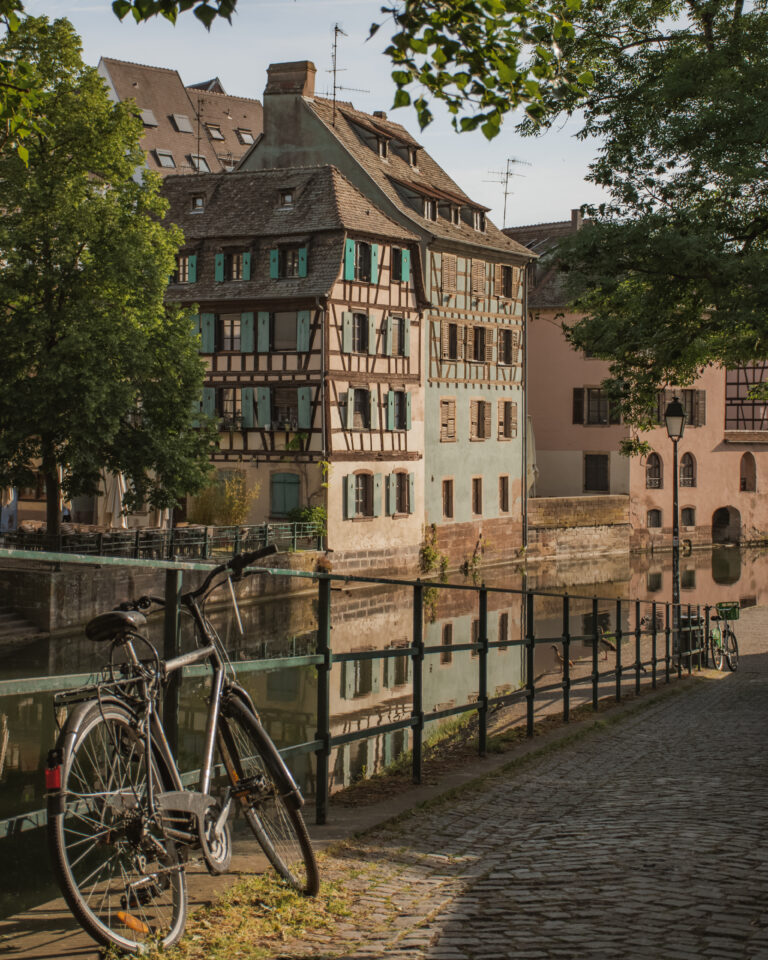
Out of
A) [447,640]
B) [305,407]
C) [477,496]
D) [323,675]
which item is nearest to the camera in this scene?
[323,675]

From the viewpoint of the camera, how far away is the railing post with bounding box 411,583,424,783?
6.45 metres

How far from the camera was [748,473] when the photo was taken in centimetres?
5706

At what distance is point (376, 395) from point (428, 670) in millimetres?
14743

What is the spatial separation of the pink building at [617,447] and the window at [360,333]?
14237mm

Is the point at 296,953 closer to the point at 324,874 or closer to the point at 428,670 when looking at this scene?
the point at 324,874

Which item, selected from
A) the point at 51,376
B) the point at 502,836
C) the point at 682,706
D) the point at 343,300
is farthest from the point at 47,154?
the point at 502,836

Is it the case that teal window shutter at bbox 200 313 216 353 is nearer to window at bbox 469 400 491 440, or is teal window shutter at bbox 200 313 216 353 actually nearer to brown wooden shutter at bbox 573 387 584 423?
window at bbox 469 400 491 440

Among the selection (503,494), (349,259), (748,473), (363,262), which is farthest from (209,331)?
(748,473)

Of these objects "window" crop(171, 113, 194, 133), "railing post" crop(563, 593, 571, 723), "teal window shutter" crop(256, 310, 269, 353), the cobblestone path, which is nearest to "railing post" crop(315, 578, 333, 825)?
the cobblestone path

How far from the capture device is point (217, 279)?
1425 inches

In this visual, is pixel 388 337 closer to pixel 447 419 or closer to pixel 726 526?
pixel 447 419

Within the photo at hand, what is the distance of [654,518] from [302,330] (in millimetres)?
21866

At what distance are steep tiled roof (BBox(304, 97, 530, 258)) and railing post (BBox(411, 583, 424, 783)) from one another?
33.7 m

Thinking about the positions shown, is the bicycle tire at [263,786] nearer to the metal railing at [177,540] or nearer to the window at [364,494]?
the metal railing at [177,540]
